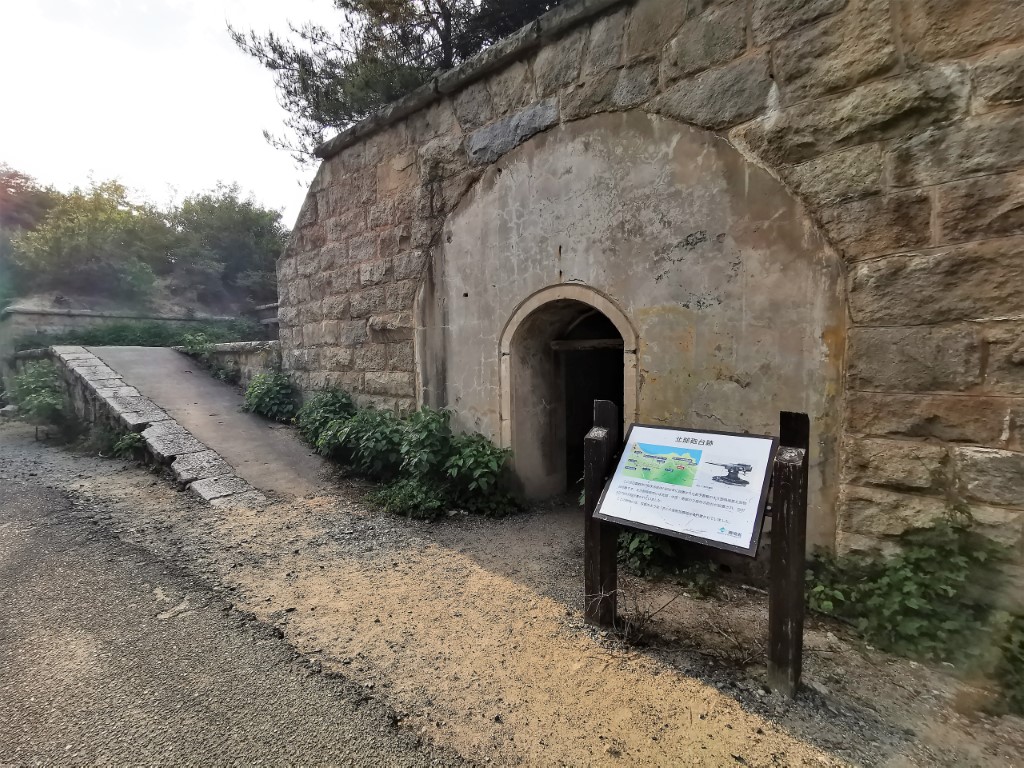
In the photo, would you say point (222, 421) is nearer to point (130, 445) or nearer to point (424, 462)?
point (130, 445)

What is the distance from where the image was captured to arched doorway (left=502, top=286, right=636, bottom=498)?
432cm

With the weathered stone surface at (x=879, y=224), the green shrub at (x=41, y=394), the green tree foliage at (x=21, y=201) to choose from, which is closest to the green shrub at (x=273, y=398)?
the green shrub at (x=41, y=394)

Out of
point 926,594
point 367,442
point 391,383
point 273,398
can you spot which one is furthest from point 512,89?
point 273,398

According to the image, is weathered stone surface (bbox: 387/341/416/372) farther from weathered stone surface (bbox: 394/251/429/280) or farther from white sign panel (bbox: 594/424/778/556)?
white sign panel (bbox: 594/424/778/556)

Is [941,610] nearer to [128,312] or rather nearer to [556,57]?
[556,57]

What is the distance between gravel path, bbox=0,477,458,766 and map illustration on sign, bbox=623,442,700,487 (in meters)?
1.49

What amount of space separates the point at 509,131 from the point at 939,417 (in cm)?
371

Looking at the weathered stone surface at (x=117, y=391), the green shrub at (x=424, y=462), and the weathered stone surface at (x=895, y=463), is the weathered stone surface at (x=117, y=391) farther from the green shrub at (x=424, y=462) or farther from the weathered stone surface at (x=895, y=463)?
the weathered stone surface at (x=895, y=463)

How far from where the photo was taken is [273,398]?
22.6 ft

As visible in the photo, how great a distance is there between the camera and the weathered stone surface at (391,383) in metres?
5.38

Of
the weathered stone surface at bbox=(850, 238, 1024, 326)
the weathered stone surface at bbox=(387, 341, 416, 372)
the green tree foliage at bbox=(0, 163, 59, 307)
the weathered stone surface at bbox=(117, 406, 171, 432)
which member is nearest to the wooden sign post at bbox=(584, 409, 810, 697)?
the weathered stone surface at bbox=(850, 238, 1024, 326)

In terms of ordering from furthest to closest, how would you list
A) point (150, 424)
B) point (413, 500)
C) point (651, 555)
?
point (150, 424) < point (413, 500) < point (651, 555)

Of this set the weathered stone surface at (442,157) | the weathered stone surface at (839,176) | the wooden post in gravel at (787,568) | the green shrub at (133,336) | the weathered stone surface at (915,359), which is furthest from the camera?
the green shrub at (133,336)

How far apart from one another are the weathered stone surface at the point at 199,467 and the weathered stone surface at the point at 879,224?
5.61m
